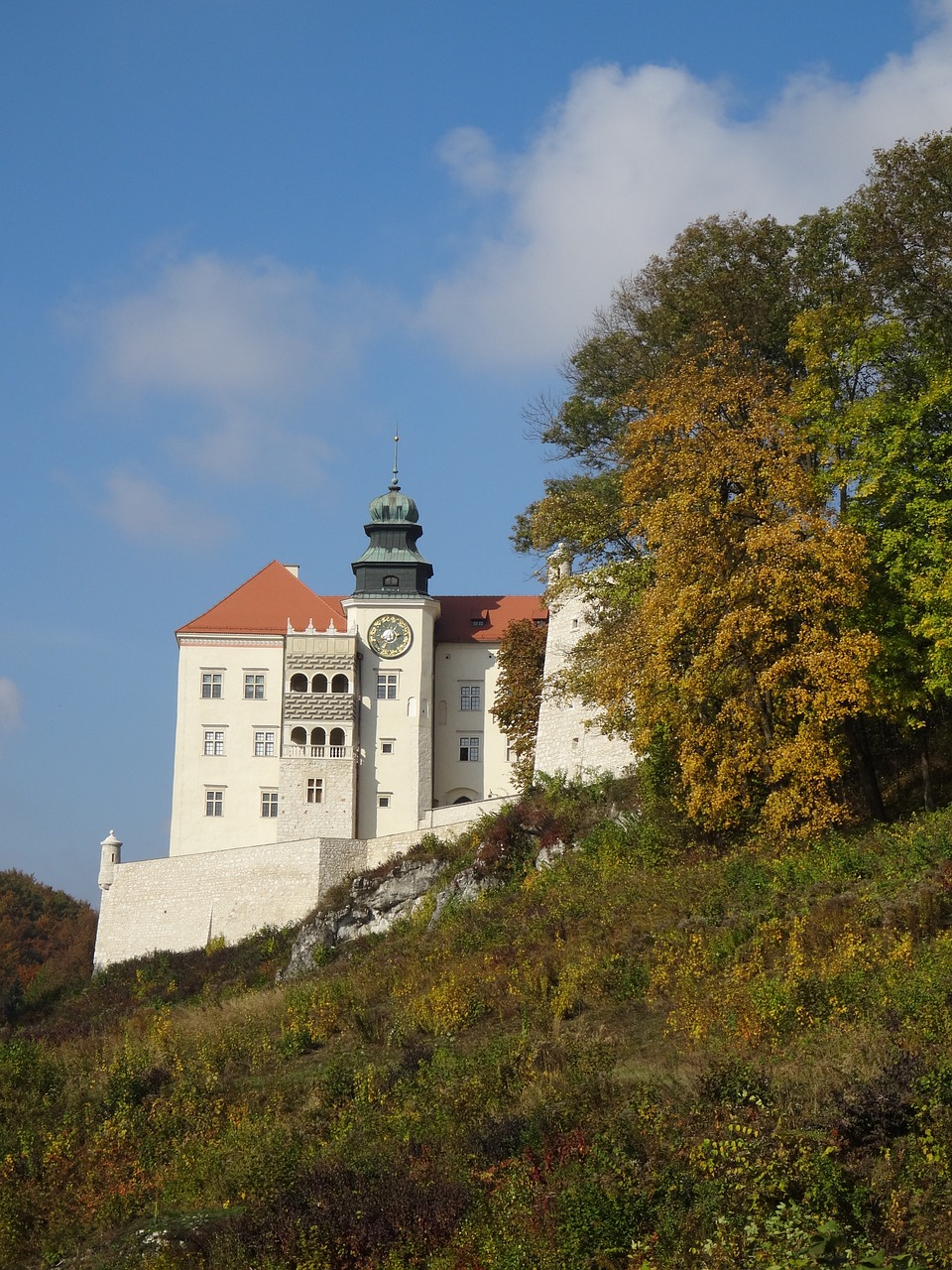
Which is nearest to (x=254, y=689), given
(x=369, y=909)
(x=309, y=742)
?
(x=309, y=742)

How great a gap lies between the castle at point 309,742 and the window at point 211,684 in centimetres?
5

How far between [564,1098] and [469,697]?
38910 millimetres

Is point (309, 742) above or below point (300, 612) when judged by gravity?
below

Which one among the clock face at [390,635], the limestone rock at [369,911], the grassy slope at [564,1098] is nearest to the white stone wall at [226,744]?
the clock face at [390,635]

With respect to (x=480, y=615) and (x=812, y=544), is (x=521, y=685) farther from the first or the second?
(x=812, y=544)

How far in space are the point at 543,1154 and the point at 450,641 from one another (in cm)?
4041

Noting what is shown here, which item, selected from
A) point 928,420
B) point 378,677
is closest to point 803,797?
point 928,420

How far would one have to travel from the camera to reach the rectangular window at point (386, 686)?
48.2m

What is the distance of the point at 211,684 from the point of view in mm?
48031

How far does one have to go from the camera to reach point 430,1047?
15492 mm

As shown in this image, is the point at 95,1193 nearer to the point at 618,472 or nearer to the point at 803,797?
the point at 803,797

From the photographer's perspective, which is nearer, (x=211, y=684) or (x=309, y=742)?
(x=309, y=742)

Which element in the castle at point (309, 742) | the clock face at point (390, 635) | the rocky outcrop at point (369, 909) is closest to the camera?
the rocky outcrop at point (369, 909)

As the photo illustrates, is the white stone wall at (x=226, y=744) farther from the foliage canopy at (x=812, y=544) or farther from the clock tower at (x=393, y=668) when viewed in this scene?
the foliage canopy at (x=812, y=544)
